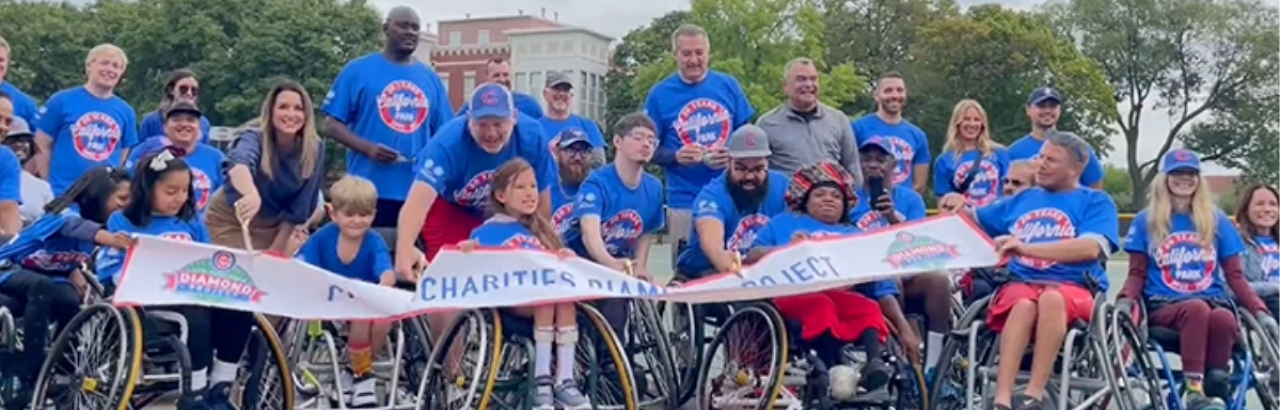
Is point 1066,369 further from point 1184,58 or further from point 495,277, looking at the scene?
point 1184,58

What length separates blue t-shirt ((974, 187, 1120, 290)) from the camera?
201 inches

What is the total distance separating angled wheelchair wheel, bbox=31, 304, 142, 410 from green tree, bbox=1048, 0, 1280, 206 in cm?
4445

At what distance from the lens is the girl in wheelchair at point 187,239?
15.6 ft

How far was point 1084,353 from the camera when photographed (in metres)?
4.98

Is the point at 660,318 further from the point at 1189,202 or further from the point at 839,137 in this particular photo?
the point at 1189,202

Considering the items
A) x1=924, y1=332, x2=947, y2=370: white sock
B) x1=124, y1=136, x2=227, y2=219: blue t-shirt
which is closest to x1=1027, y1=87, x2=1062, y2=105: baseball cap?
x1=924, y1=332, x2=947, y2=370: white sock

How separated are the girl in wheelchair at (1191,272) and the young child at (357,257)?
299cm

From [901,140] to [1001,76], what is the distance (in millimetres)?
36258

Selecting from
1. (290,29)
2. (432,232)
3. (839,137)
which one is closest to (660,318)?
(432,232)

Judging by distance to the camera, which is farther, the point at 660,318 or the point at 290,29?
the point at 290,29

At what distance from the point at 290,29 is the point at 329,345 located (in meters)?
38.0

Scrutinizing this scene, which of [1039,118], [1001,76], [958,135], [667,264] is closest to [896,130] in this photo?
[958,135]

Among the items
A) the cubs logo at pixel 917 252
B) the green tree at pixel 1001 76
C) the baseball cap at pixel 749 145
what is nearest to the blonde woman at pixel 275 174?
the baseball cap at pixel 749 145

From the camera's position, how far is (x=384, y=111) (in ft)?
19.8
